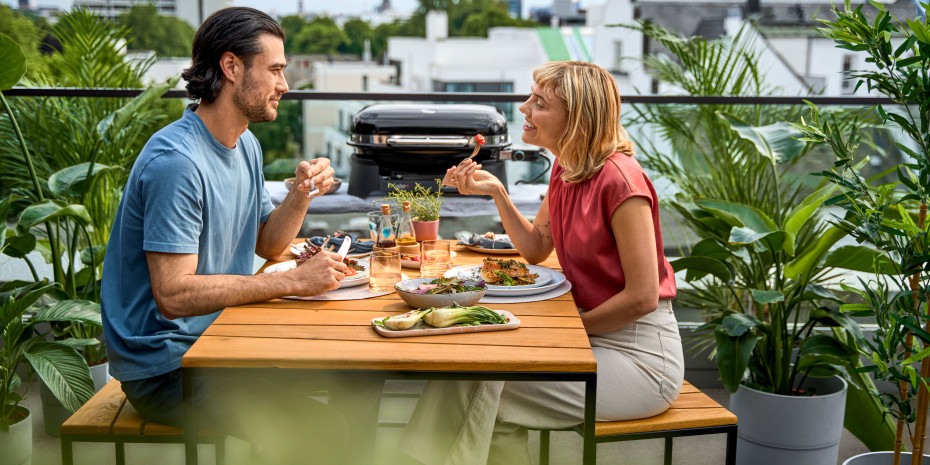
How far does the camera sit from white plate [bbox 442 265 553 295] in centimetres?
191

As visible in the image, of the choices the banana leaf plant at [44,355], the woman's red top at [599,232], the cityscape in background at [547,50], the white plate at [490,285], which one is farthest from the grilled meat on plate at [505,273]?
the cityscape in background at [547,50]

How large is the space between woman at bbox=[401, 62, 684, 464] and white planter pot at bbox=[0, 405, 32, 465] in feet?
5.03

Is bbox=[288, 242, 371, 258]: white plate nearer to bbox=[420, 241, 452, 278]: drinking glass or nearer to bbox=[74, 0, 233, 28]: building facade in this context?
bbox=[420, 241, 452, 278]: drinking glass

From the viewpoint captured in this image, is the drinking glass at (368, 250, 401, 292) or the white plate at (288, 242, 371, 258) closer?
the drinking glass at (368, 250, 401, 292)

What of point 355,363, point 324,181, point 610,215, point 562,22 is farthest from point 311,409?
point 562,22

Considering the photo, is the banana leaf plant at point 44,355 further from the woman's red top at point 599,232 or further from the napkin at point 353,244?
the woman's red top at point 599,232

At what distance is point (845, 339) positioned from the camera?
295 cm

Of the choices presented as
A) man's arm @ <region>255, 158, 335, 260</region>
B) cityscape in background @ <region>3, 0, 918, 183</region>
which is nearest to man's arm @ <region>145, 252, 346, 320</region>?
man's arm @ <region>255, 158, 335, 260</region>

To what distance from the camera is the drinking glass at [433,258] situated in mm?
2023

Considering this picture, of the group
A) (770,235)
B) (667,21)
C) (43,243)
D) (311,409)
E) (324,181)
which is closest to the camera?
(311,409)

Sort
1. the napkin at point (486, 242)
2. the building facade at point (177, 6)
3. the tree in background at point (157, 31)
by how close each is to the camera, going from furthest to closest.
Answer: the building facade at point (177, 6)
the tree in background at point (157, 31)
the napkin at point (486, 242)

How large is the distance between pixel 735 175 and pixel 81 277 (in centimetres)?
254

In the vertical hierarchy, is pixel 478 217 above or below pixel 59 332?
above

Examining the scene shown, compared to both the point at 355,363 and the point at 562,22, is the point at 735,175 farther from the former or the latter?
the point at 562,22
